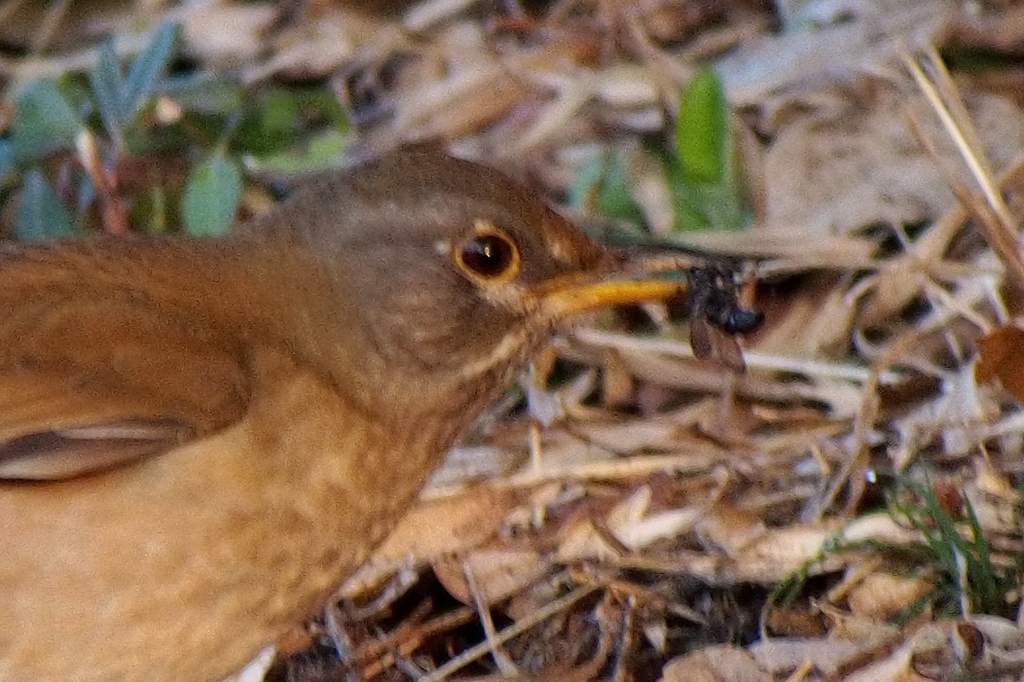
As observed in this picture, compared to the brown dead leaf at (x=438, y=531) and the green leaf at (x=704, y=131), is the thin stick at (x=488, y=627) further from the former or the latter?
the green leaf at (x=704, y=131)

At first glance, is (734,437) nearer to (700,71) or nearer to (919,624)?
(919,624)

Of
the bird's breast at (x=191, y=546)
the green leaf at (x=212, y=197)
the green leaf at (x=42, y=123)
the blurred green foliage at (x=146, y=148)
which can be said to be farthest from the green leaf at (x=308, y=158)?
the bird's breast at (x=191, y=546)

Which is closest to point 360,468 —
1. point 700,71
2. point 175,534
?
point 175,534

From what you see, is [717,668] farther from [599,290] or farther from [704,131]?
[704,131]

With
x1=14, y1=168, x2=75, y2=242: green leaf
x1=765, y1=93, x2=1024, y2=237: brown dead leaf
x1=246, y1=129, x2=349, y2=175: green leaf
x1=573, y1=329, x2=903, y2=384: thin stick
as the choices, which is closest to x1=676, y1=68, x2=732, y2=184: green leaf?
x1=765, y1=93, x2=1024, y2=237: brown dead leaf

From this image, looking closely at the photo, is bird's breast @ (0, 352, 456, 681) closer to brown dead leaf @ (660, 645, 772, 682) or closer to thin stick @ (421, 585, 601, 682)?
thin stick @ (421, 585, 601, 682)

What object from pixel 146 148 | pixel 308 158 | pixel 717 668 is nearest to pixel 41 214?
pixel 146 148
